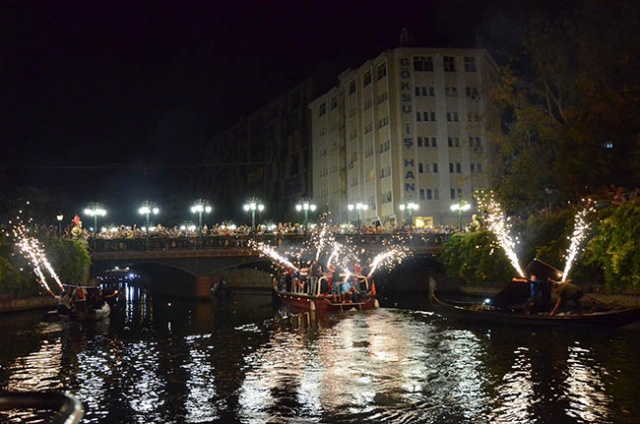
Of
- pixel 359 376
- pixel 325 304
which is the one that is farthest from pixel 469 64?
pixel 359 376

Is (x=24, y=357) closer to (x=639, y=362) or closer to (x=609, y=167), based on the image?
(x=639, y=362)

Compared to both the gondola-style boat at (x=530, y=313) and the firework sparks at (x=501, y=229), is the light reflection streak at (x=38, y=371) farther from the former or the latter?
the firework sparks at (x=501, y=229)

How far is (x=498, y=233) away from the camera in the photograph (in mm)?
60156

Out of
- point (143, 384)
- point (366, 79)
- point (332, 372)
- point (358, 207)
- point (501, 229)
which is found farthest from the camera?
point (366, 79)

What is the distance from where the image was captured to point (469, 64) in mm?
87000

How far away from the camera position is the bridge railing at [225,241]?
64500 millimetres

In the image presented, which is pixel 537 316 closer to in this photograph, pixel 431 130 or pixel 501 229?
pixel 501 229

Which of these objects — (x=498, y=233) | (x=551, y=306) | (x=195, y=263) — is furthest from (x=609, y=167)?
(x=195, y=263)

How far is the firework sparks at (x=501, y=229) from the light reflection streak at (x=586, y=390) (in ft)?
Answer: 92.6

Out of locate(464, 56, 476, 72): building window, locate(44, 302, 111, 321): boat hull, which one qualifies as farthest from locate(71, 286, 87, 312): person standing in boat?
locate(464, 56, 476, 72): building window

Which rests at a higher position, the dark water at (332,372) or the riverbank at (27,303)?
the riverbank at (27,303)

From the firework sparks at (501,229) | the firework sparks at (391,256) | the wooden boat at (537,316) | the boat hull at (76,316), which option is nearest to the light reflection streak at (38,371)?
the boat hull at (76,316)

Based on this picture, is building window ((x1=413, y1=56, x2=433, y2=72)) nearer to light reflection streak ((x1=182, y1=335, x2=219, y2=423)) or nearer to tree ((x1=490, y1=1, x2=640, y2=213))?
tree ((x1=490, y1=1, x2=640, y2=213))

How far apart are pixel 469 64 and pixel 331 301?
1912 inches
